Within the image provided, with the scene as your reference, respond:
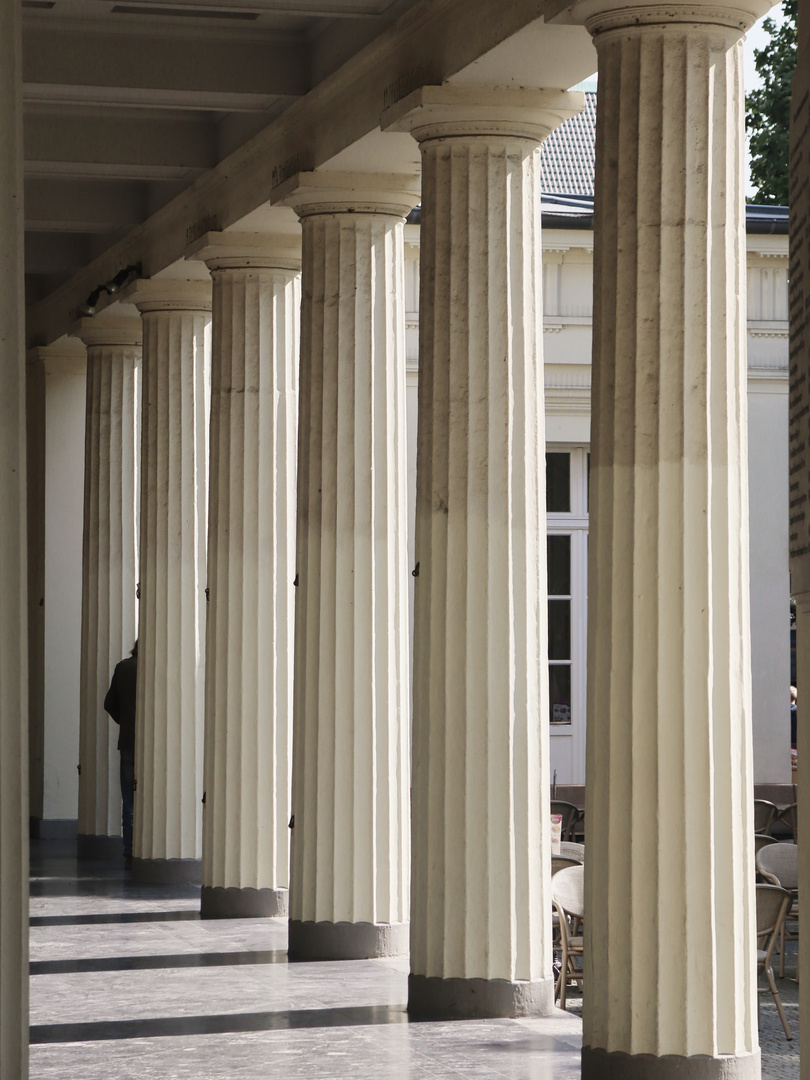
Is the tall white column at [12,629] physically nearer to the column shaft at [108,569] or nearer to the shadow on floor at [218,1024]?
the shadow on floor at [218,1024]

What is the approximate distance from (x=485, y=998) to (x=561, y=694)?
44.4 ft

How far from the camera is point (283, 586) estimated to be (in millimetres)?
14219

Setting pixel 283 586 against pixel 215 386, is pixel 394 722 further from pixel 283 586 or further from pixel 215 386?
pixel 215 386

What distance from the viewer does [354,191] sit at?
39.4 ft

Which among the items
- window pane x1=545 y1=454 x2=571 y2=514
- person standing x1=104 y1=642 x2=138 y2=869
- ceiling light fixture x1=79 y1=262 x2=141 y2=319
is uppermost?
ceiling light fixture x1=79 y1=262 x2=141 y2=319

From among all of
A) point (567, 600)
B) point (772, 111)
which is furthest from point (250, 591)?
point (772, 111)

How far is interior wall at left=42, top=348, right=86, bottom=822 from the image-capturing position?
21.1 m

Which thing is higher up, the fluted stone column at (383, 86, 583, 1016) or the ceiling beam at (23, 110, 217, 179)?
the ceiling beam at (23, 110, 217, 179)

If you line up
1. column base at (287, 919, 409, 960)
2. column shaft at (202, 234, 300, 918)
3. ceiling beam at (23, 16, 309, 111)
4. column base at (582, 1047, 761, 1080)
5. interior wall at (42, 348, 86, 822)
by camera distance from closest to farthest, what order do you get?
1. column base at (582, 1047, 761, 1080)
2. column base at (287, 919, 409, 960)
3. ceiling beam at (23, 16, 309, 111)
4. column shaft at (202, 234, 300, 918)
5. interior wall at (42, 348, 86, 822)

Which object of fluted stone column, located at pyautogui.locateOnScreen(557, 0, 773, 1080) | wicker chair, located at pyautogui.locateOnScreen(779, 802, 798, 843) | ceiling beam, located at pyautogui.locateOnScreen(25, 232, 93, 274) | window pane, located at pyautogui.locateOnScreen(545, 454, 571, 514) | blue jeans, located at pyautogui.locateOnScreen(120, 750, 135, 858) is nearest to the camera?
fluted stone column, located at pyautogui.locateOnScreen(557, 0, 773, 1080)

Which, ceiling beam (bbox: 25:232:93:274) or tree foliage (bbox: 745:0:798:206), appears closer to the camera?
ceiling beam (bbox: 25:232:93:274)

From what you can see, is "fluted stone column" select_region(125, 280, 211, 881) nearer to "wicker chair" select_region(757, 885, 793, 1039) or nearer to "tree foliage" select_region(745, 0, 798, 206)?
"wicker chair" select_region(757, 885, 793, 1039)

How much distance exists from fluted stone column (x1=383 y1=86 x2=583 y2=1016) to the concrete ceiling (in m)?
1.25

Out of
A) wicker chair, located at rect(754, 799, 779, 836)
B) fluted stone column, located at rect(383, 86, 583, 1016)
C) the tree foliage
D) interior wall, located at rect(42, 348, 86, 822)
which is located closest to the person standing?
interior wall, located at rect(42, 348, 86, 822)
